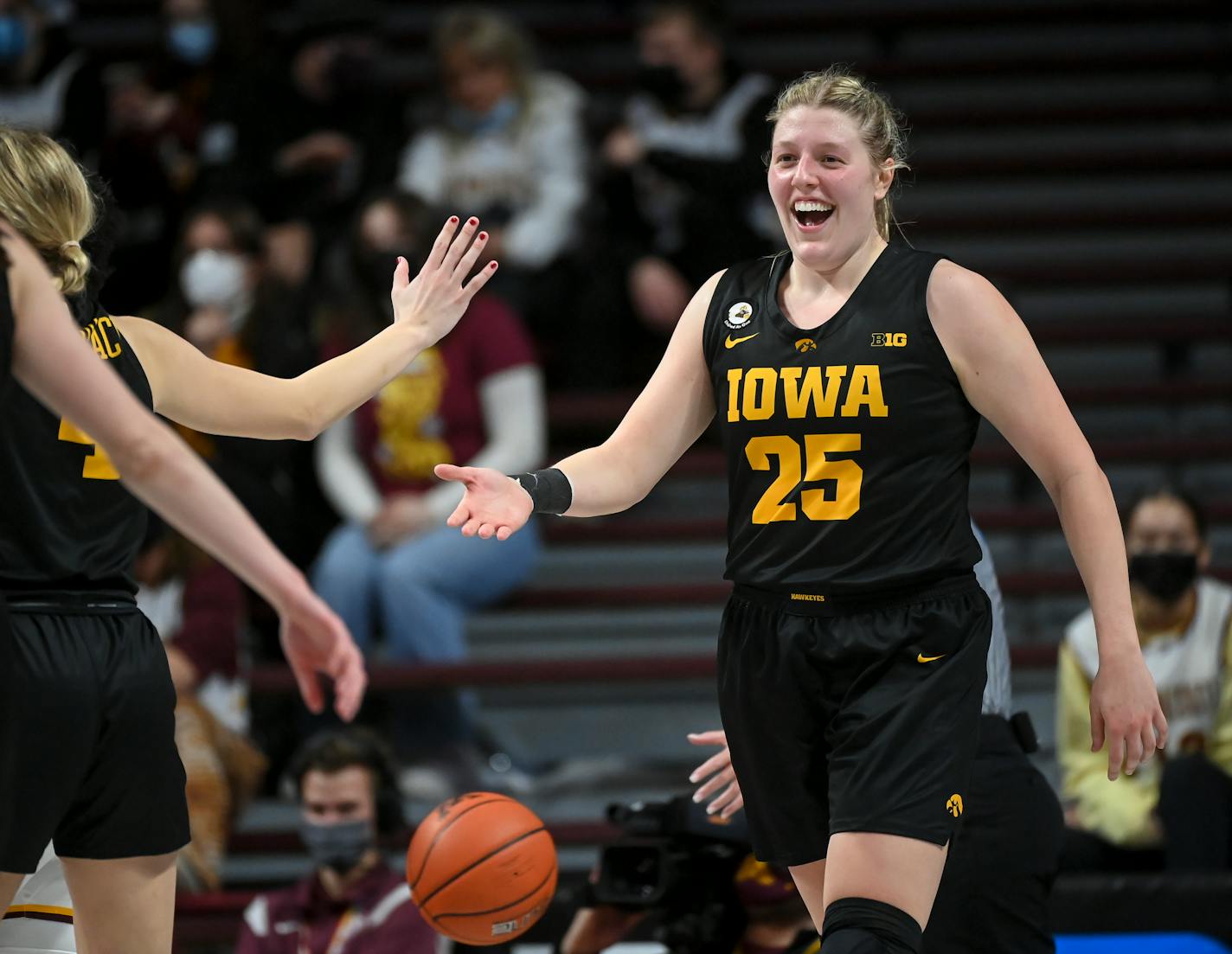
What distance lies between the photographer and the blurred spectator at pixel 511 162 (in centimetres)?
672

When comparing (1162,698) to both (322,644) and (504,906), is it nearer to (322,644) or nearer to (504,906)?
(504,906)

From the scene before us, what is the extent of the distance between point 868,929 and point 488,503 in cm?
96

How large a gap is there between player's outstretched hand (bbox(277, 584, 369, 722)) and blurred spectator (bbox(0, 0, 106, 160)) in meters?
5.31

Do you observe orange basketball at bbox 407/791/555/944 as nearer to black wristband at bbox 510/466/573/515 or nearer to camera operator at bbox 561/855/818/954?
camera operator at bbox 561/855/818/954

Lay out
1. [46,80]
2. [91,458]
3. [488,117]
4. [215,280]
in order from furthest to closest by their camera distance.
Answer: [46,80]
[488,117]
[215,280]
[91,458]

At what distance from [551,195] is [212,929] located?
3120 millimetres

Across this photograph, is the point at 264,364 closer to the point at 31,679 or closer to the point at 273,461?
the point at 273,461

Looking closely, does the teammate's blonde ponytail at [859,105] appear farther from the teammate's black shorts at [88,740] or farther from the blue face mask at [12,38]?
the blue face mask at [12,38]

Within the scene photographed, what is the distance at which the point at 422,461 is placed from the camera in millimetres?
6121

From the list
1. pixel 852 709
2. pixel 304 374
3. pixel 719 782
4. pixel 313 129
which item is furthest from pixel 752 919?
pixel 313 129

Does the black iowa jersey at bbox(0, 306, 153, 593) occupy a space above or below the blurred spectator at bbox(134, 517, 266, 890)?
above

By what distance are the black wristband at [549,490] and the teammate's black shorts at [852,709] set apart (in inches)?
14.6

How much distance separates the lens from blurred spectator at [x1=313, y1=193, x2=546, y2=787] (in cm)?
595

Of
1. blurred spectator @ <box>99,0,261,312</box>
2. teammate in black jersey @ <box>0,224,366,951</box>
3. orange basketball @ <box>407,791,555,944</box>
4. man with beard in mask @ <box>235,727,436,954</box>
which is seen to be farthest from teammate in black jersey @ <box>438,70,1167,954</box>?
blurred spectator @ <box>99,0,261,312</box>
